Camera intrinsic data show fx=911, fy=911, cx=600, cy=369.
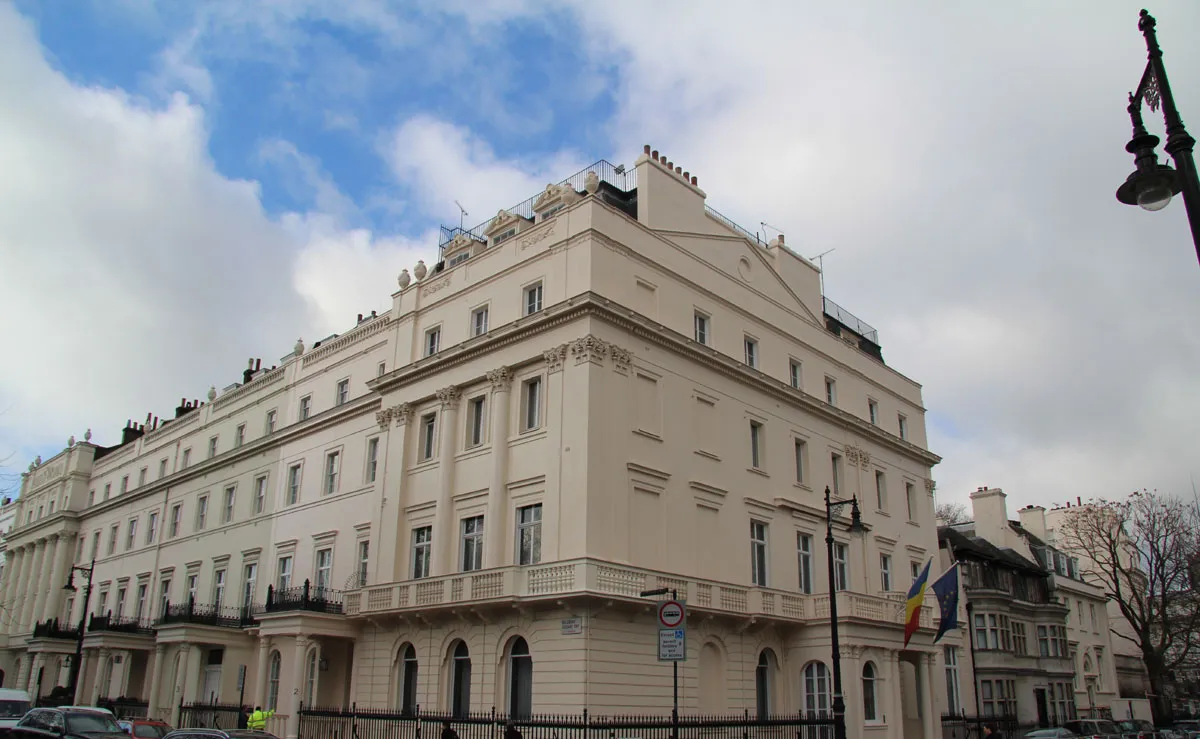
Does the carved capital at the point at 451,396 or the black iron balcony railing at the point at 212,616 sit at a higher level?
the carved capital at the point at 451,396

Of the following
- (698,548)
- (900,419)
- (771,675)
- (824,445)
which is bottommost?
(771,675)

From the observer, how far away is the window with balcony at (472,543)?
27516 mm

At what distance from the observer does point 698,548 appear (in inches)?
1085

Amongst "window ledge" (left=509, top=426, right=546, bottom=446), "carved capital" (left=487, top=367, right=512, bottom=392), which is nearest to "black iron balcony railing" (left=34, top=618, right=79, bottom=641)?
"carved capital" (left=487, top=367, right=512, bottom=392)

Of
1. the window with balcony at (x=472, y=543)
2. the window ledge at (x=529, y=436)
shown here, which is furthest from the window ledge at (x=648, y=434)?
the window with balcony at (x=472, y=543)

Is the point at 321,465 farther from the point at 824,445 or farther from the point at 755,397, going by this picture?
the point at 824,445

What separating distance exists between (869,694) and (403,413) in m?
18.0

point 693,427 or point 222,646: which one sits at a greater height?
point 693,427

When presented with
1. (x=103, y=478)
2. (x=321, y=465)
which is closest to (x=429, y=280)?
(x=321, y=465)

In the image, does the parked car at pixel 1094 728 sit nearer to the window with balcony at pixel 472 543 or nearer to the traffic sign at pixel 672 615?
the window with balcony at pixel 472 543

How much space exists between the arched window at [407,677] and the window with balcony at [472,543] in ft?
11.0

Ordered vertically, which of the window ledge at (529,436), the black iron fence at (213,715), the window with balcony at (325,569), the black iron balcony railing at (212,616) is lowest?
the black iron fence at (213,715)

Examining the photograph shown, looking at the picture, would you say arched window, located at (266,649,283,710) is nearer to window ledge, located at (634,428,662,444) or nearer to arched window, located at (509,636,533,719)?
arched window, located at (509,636,533,719)

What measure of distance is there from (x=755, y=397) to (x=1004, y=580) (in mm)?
21075
